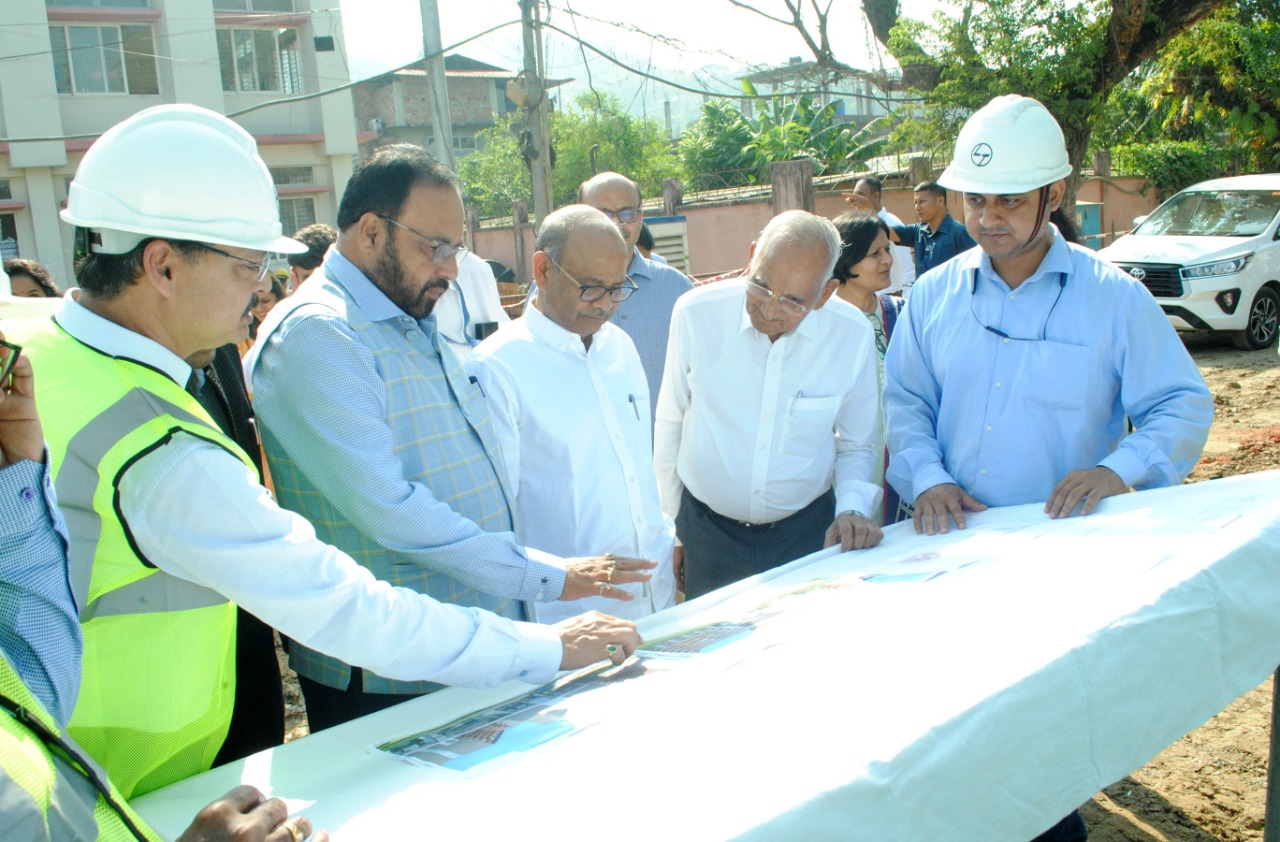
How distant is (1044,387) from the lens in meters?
2.59

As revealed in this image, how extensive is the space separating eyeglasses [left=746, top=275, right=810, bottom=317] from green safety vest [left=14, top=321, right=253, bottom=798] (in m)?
1.74

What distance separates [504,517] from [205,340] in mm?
835

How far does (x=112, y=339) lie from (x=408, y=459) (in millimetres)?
704

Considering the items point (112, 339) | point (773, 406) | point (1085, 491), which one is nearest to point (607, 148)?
point (773, 406)

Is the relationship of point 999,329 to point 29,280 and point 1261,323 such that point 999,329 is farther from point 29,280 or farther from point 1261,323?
point 1261,323

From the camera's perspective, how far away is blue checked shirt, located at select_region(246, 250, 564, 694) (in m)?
1.91

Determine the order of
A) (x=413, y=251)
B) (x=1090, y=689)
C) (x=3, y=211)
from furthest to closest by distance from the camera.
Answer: (x=3, y=211)
(x=413, y=251)
(x=1090, y=689)

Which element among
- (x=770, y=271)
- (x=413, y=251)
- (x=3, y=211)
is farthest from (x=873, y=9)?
(x=3, y=211)

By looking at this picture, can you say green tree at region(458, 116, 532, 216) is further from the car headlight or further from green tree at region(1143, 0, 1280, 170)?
the car headlight

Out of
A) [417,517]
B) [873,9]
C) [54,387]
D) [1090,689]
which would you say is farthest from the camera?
[873,9]

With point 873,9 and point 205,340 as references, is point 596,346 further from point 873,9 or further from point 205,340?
point 873,9

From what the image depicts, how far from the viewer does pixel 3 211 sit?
1928cm

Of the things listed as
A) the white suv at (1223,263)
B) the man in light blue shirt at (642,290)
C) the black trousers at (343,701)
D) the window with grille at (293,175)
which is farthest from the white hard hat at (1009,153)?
the window with grille at (293,175)

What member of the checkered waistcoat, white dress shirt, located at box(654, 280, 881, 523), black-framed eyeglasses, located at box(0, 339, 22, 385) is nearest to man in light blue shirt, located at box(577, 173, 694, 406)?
white dress shirt, located at box(654, 280, 881, 523)
